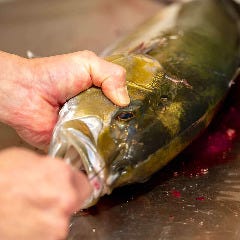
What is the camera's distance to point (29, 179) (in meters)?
1.16

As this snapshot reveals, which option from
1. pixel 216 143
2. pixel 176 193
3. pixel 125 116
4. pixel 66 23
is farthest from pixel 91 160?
pixel 66 23

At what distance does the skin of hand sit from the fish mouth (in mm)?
240

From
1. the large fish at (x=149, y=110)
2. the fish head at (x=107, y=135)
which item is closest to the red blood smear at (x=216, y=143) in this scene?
the large fish at (x=149, y=110)

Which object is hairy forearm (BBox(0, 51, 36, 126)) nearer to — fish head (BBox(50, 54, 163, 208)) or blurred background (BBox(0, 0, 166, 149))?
fish head (BBox(50, 54, 163, 208))

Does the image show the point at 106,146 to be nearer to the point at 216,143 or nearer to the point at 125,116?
the point at 125,116

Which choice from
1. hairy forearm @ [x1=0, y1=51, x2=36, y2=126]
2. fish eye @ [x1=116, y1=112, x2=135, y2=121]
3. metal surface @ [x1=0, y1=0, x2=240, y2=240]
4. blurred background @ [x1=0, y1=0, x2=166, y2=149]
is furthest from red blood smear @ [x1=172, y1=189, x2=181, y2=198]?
blurred background @ [x1=0, y1=0, x2=166, y2=149]

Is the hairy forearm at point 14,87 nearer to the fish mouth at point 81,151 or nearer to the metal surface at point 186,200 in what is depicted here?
the metal surface at point 186,200

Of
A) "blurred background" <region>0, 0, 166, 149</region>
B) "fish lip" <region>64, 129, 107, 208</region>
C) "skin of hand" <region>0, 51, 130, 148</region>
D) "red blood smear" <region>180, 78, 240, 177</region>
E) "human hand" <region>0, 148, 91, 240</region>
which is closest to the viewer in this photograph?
"human hand" <region>0, 148, 91, 240</region>

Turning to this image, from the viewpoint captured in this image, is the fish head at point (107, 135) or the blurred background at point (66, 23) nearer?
the fish head at point (107, 135)

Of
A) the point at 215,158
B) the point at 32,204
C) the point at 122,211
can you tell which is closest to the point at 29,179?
the point at 32,204

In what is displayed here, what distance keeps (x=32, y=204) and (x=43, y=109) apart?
63 cm

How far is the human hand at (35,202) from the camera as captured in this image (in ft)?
3.74

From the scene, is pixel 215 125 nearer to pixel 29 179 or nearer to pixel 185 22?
pixel 185 22

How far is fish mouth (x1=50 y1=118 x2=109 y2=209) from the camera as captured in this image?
140cm
